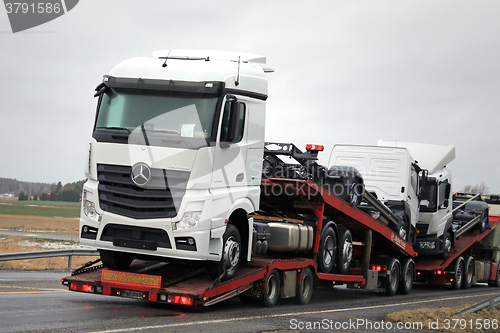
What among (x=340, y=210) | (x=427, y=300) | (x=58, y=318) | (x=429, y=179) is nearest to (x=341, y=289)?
(x=427, y=300)

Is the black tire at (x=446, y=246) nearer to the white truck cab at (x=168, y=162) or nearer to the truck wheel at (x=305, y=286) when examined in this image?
the truck wheel at (x=305, y=286)

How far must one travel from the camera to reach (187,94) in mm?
8375

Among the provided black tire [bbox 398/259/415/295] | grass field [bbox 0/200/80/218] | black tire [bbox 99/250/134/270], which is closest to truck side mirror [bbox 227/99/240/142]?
black tire [bbox 99/250/134/270]

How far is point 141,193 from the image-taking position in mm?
8078

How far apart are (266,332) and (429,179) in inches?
Result: 408

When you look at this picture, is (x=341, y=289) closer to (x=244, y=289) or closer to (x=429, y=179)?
(x=429, y=179)

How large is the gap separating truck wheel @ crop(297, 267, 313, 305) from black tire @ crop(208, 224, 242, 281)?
85.5 inches

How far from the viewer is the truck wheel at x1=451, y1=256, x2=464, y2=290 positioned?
1816 cm

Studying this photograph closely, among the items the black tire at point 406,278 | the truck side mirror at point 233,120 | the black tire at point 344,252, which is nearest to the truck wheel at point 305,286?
the black tire at point 344,252

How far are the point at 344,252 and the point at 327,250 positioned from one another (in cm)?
67

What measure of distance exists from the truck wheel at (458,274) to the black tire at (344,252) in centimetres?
727

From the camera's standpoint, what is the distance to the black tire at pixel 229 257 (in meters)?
8.49

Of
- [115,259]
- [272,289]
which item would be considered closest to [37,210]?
[115,259]

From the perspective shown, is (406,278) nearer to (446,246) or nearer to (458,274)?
(446,246)
